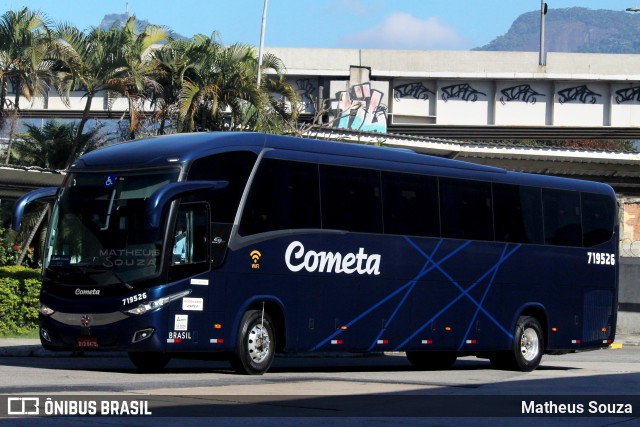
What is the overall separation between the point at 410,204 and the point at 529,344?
4399 mm

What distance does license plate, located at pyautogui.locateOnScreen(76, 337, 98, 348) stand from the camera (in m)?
16.4

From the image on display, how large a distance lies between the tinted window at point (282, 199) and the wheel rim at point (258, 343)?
1.49 metres

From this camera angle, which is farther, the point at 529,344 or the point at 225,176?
the point at 529,344

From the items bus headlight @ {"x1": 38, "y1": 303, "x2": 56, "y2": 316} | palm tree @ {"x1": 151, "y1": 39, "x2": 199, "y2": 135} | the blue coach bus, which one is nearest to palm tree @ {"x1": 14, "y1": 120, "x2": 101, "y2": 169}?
palm tree @ {"x1": 151, "y1": 39, "x2": 199, "y2": 135}

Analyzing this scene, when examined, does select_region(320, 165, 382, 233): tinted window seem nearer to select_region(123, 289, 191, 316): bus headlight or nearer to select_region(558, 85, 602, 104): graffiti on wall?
select_region(123, 289, 191, 316): bus headlight

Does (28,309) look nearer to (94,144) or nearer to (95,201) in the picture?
(95,201)

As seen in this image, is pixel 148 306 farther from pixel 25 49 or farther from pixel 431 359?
pixel 25 49

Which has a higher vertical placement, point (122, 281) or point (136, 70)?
point (136, 70)

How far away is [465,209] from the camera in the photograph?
2114 centimetres

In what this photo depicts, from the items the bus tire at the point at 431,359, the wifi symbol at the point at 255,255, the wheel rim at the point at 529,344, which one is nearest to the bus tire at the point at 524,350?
the wheel rim at the point at 529,344

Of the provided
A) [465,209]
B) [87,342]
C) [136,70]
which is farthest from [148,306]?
[136,70]

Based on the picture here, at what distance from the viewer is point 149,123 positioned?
35188mm

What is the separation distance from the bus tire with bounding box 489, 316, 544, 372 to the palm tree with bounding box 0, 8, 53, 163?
646 inches
